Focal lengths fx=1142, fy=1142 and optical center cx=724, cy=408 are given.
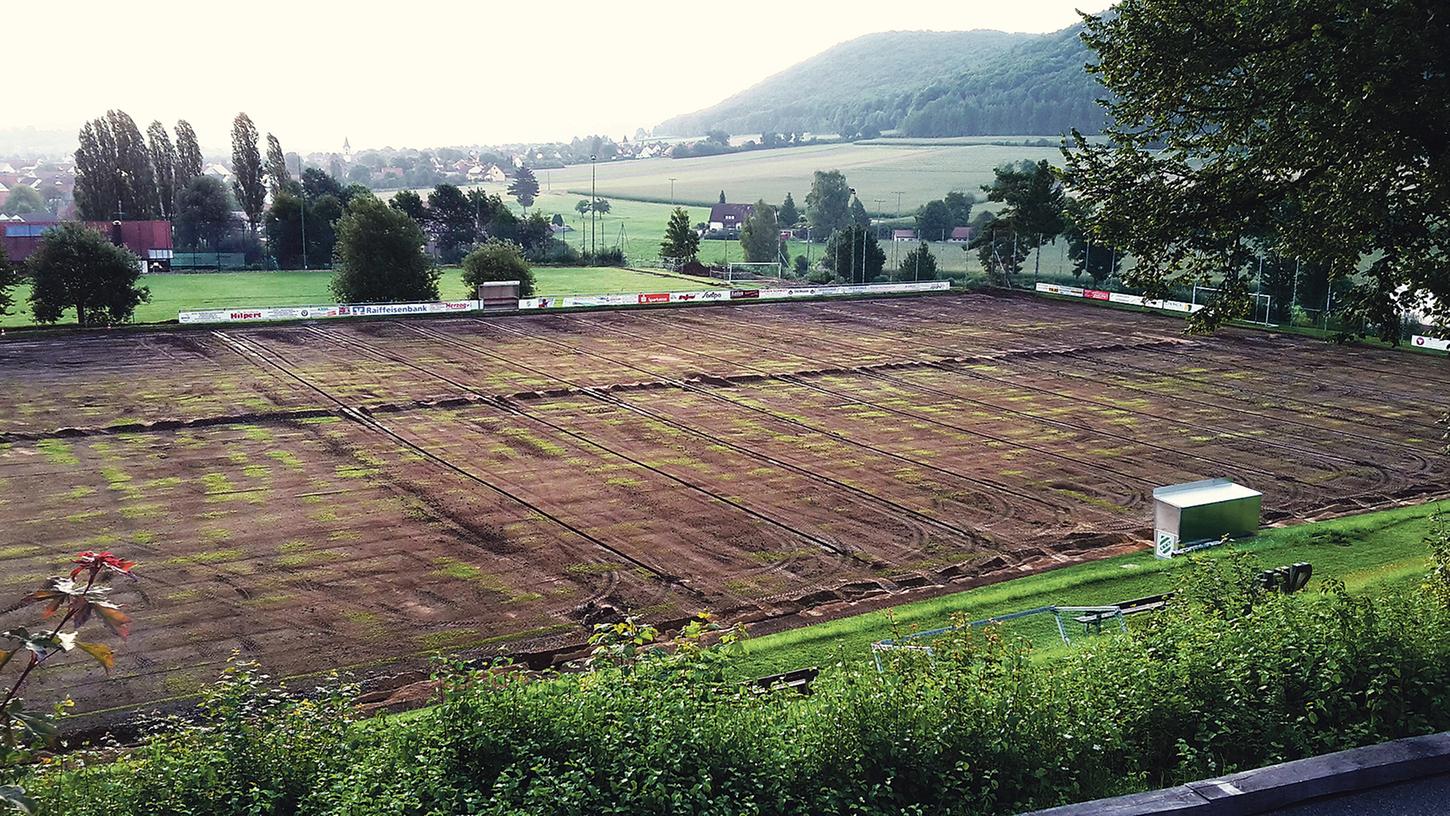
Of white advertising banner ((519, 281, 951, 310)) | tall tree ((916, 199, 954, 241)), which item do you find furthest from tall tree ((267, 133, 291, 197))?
tall tree ((916, 199, 954, 241))

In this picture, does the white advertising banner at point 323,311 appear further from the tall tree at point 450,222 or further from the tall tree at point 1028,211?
the tall tree at point 450,222

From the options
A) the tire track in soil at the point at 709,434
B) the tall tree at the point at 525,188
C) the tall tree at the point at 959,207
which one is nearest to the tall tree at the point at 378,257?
the tire track in soil at the point at 709,434

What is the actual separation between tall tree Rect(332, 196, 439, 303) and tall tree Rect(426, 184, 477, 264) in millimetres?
38400

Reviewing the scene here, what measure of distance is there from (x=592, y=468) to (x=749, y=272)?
216 ft

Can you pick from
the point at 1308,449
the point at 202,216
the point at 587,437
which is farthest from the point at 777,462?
the point at 202,216

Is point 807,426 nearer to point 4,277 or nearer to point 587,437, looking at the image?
point 587,437

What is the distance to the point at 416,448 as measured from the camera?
30000mm

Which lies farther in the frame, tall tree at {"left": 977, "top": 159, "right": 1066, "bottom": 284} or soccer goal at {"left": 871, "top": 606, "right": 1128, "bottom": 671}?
tall tree at {"left": 977, "top": 159, "right": 1066, "bottom": 284}

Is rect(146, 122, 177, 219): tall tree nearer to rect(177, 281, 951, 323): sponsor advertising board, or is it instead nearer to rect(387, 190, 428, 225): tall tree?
rect(387, 190, 428, 225): tall tree

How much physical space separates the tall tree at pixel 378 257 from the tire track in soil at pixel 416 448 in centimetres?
1019

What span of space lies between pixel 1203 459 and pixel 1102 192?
13445 mm

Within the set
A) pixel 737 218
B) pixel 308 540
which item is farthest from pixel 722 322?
pixel 737 218

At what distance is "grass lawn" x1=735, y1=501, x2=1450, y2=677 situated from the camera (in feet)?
54.1

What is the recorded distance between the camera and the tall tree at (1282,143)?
43.7ft
